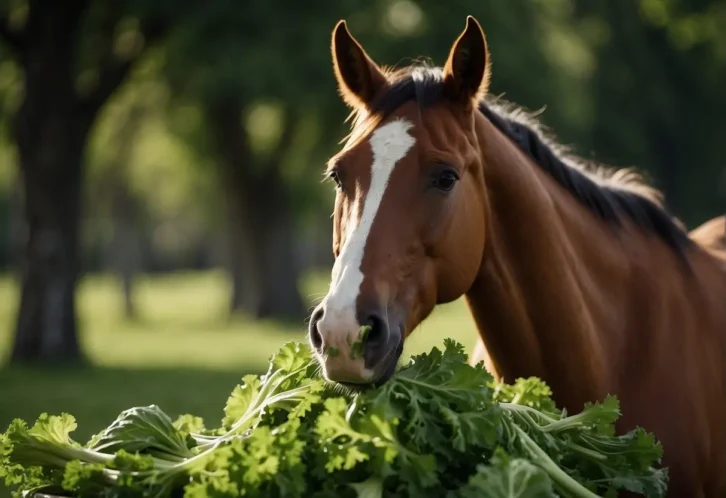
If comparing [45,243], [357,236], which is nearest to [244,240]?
[45,243]

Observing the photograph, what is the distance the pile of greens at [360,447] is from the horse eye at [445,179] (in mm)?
588

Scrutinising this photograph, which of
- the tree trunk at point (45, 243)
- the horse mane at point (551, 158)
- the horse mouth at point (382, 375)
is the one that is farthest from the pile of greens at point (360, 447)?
the tree trunk at point (45, 243)

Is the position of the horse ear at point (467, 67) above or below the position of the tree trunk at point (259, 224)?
below

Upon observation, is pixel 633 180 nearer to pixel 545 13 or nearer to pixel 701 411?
pixel 701 411

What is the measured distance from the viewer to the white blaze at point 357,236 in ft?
9.76

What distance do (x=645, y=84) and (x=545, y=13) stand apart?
33.6 ft

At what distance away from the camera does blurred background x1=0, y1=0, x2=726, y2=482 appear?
583 inches

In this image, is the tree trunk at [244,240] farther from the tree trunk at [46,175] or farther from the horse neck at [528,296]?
the horse neck at [528,296]

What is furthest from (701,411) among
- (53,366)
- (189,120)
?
(189,120)

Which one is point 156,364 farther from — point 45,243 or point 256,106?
point 256,106

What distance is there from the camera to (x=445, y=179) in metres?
3.44

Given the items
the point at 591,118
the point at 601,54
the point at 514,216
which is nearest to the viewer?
the point at 514,216

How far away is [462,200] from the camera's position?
352 cm

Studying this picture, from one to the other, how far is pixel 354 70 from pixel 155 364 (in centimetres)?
1306
